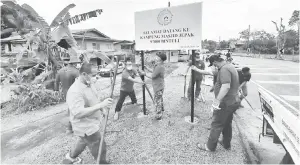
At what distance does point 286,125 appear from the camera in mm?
2582

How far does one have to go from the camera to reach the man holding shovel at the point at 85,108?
2.34 meters

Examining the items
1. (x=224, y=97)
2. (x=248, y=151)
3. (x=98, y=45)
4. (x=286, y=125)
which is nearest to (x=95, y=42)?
(x=98, y=45)

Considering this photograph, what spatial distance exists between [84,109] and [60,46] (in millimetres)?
6138

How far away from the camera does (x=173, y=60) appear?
107ft

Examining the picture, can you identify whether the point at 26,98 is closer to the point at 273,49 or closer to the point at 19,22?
the point at 19,22

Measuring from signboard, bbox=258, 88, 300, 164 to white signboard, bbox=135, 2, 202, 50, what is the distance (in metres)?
1.84

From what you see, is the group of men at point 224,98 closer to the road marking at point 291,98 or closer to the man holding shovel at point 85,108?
the man holding shovel at point 85,108

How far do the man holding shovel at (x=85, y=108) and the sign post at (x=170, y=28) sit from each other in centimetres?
225

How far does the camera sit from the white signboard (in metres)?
3.97

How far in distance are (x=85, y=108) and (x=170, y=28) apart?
275 cm

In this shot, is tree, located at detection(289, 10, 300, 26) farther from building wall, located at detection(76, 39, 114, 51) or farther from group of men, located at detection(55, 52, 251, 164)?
group of men, located at detection(55, 52, 251, 164)

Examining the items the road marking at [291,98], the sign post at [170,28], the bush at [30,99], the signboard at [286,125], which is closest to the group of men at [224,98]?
the signboard at [286,125]

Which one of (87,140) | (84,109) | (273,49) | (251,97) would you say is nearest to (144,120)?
(87,140)

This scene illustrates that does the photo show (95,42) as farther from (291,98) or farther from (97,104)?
(97,104)
